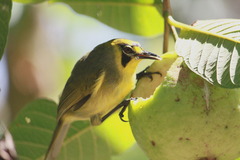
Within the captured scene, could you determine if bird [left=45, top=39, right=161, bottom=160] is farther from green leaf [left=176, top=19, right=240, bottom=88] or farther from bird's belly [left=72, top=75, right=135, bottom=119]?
green leaf [left=176, top=19, right=240, bottom=88]

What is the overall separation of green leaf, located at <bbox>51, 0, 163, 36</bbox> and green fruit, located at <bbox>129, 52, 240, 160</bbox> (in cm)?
92

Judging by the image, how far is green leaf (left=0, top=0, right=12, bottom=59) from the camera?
6.10 ft

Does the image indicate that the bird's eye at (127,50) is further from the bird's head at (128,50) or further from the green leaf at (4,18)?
the green leaf at (4,18)

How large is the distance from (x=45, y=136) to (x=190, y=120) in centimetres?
132

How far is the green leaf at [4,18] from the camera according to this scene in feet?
6.10

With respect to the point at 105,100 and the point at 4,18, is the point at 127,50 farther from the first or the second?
the point at 4,18

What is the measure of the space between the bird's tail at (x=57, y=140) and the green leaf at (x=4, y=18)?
940mm

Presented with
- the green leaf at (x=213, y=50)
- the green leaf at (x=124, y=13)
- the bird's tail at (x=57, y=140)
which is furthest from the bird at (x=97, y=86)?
the green leaf at (x=213, y=50)

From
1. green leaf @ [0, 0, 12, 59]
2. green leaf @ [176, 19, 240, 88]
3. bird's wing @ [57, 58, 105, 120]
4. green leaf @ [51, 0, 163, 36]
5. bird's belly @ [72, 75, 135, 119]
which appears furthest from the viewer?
bird's wing @ [57, 58, 105, 120]

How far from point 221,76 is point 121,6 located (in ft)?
3.59

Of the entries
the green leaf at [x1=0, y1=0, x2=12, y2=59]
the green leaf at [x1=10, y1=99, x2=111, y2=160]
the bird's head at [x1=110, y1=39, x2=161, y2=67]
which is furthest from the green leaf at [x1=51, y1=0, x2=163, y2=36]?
the green leaf at [x1=0, y1=0, x2=12, y2=59]

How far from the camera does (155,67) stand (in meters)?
1.96

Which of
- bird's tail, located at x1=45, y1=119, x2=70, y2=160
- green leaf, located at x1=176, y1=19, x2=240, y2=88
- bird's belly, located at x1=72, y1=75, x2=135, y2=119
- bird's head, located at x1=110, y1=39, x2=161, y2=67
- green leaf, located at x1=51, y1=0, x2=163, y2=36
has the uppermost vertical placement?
green leaf, located at x1=176, y1=19, x2=240, y2=88

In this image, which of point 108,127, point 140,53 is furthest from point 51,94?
point 140,53
